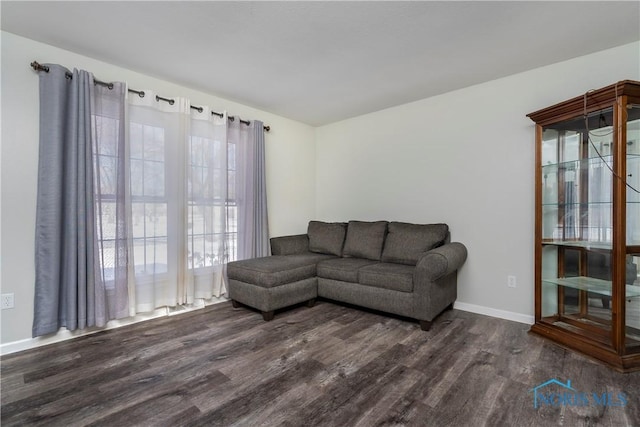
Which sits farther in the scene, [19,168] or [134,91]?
[134,91]

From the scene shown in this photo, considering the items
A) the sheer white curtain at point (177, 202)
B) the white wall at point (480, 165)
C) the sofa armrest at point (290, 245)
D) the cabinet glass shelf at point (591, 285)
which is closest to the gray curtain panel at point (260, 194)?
the sofa armrest at point (290, 245)

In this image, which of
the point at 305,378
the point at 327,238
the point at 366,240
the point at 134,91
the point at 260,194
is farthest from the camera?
the point at 327,238

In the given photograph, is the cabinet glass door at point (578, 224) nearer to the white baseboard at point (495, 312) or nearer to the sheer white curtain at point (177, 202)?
the white baseboard at point (495, 312)

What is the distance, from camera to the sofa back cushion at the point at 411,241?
3114mm

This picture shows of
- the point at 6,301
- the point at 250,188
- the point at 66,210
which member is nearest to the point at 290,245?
the point at 250,188

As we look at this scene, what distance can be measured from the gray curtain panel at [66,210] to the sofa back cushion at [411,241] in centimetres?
280

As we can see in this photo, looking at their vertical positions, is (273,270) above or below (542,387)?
above

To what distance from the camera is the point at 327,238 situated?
3916 millimetres

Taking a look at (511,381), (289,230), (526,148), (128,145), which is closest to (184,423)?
(511,381)

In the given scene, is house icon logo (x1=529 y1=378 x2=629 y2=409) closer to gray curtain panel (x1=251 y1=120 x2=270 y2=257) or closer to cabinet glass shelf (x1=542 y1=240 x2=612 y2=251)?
cabinet glass shelf (x1=542 y1=240 x2=612 y2=251)

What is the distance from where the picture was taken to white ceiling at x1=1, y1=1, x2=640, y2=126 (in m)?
1.96

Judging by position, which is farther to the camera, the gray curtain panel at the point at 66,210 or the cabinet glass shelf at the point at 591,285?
the gray curtain panel at the point at 66,210

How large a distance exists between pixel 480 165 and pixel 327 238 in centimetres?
196

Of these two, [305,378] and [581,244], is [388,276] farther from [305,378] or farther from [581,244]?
[581,244]
